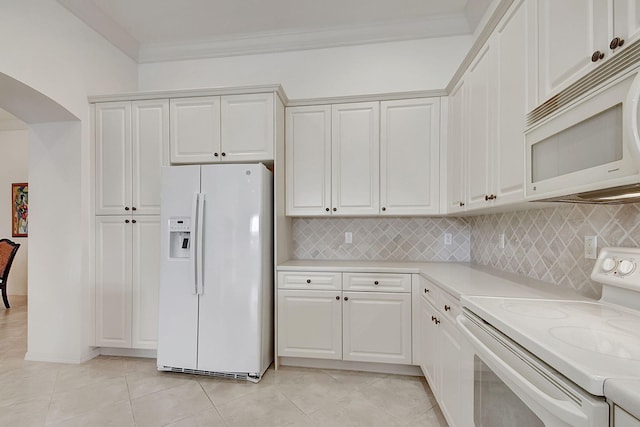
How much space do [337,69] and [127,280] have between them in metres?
2.86

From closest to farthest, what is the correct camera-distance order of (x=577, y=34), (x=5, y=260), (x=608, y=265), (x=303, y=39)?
(x=577, y=34) < (x=608, y=265) < (x=303, y=39) < (x=5, y=260)

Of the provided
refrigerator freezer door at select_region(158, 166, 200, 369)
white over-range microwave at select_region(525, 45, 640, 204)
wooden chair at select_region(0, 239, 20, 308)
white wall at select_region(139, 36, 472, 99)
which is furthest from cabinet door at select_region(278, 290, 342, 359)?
wooden chair at select_region(0, 239, 20, 308)

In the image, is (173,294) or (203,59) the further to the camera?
(203,59)

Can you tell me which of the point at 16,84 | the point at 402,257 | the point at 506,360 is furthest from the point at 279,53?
the point at 506,360

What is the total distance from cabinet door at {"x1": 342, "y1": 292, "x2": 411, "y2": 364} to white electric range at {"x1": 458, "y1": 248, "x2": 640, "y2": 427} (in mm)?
1234

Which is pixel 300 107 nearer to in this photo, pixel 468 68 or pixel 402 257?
pixel 468 68

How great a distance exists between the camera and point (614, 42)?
1000 mm

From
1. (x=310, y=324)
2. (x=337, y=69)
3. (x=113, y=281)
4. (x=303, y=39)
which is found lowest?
(x=310, y=324)

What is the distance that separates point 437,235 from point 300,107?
5.87 ft

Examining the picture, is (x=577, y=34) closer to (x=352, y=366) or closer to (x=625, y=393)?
(x=625, y=393)

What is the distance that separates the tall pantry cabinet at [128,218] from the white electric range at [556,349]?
2.68 m

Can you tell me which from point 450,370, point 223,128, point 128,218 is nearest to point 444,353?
point 450,370

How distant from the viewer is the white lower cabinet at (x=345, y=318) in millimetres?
2615

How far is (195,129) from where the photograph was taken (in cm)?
290
